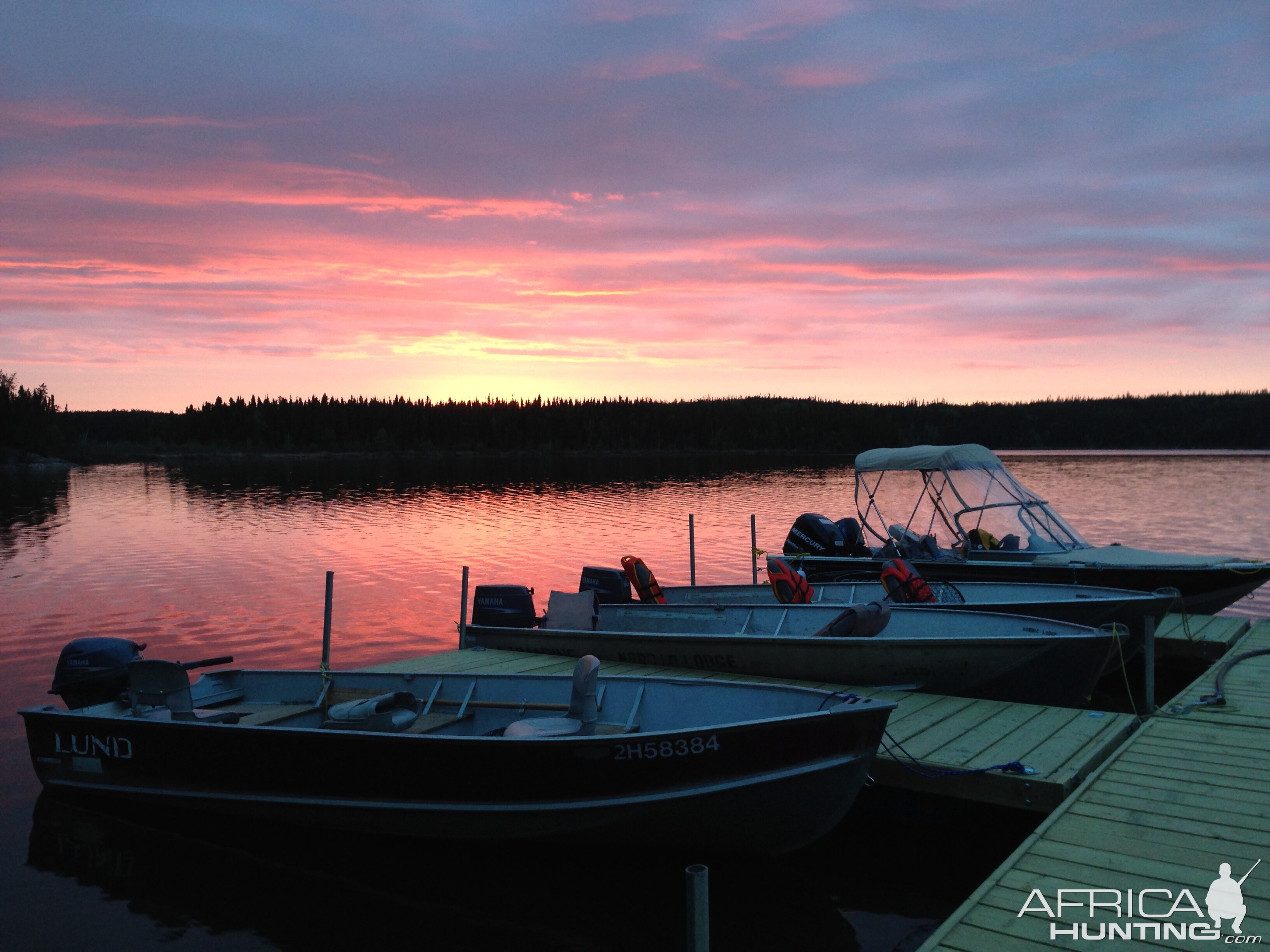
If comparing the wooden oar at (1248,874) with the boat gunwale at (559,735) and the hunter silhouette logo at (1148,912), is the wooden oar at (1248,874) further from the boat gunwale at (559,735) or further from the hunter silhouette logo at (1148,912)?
the boat gunwale at (559,735)

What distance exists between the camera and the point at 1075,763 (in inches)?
304

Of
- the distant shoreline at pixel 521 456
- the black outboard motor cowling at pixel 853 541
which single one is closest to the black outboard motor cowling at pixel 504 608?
the black outboard motor cowling at pixel 853 541

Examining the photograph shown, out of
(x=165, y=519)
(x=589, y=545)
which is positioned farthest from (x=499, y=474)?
(x=589, y=545)

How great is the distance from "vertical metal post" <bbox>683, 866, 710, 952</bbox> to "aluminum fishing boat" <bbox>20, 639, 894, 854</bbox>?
2.79 m

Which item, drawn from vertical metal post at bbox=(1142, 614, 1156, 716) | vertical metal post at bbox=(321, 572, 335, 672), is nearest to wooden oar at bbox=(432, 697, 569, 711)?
vertical metal post at bbox=(321, 572, 335, 672)

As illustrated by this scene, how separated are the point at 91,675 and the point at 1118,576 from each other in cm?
1430

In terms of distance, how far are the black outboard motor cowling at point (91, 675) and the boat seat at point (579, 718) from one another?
4697mm

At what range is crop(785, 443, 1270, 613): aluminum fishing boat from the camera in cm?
1421

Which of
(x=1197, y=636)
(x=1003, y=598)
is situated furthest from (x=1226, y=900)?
(x=1197, y=636)

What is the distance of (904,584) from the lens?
1277 centimetres

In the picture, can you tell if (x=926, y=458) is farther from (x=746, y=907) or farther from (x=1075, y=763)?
(x=746, y=907)

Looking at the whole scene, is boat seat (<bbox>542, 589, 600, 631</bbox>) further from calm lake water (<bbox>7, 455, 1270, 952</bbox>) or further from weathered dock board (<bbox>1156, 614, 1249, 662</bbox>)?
weathered dock board (<bbox>1156, 614, 1249, 662</bbox>)

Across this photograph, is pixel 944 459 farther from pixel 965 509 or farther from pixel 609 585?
pixel 609 585

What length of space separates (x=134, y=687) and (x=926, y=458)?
12887mm
